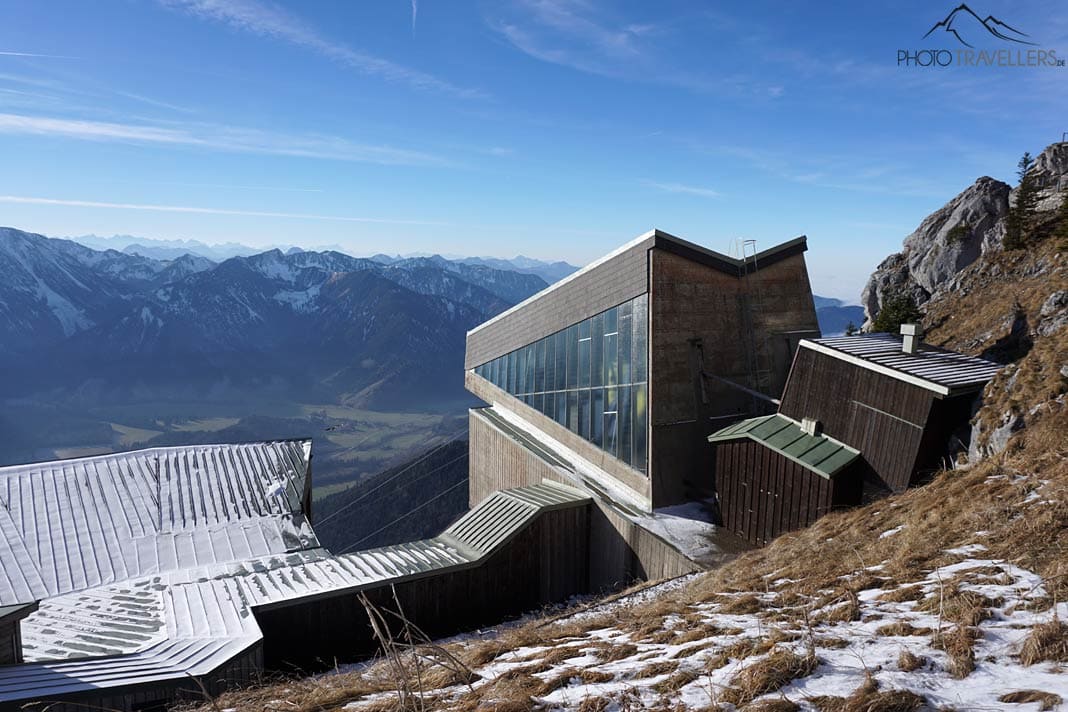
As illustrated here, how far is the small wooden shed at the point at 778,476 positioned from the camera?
12.5 m

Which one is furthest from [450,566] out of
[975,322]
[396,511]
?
[396,511]

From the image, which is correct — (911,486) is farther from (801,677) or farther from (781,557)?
(801,677)

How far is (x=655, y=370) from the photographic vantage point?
16688 mm

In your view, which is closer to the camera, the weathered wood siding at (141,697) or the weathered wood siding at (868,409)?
the weathered wood siding at (141,697)

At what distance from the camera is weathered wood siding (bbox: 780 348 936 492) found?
11.8 metres

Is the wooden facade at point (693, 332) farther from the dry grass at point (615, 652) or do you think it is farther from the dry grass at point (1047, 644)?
the dry grass at point (1047, 644)

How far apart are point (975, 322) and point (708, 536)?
1771 cm

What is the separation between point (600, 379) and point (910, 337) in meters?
8.21

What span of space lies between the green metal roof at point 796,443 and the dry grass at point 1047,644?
24.3 ft

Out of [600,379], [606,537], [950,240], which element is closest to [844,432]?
[606,537]

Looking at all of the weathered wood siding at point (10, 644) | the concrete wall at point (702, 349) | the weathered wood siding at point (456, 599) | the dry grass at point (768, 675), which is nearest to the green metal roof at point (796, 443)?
the concrete wall at point (702, 349)

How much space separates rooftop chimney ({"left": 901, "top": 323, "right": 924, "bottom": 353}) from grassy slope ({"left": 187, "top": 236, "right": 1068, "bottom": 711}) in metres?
2.54

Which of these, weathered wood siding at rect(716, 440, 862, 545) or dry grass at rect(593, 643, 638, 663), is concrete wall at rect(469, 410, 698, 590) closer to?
weathered wood siding at rect(716, 440, 862, 545)

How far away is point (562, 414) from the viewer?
823 inches
